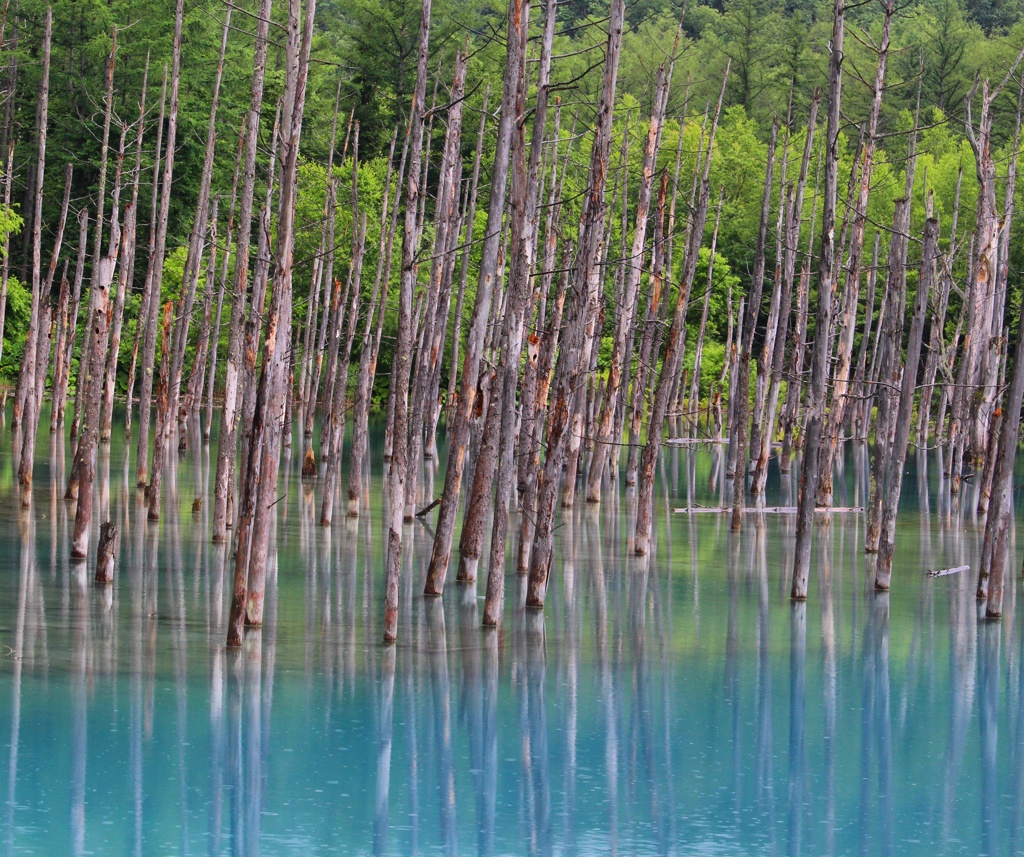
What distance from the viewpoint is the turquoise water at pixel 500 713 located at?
865 centimetres

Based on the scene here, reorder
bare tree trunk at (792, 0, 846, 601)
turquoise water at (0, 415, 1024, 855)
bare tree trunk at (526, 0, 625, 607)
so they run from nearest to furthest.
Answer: turquoise water at (0, 415, 1024, 855) < bare tree trunk at (526, 0, 625, 607) < bare tree trunk at (792, 0, 846, 601)

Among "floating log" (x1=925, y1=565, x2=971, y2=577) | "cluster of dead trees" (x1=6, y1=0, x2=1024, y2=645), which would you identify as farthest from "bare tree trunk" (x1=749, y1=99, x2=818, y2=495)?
"floating log" (x1=925, y1=565, x2=971, y2=577)

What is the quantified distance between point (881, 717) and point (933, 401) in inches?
1627

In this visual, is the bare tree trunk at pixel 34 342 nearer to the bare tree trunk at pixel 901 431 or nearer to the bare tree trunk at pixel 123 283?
the bare tree trunk at pixel 123 283

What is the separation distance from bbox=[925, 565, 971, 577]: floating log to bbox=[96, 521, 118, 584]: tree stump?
9440mm

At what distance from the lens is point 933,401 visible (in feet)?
168

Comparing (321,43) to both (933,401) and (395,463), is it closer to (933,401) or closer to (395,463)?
(933,401)

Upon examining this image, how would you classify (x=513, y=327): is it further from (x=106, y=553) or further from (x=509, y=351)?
(x=106, y=553)

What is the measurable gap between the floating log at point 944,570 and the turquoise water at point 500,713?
390 millimetres

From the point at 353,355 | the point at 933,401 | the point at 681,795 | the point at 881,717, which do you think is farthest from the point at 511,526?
the point at 933,401

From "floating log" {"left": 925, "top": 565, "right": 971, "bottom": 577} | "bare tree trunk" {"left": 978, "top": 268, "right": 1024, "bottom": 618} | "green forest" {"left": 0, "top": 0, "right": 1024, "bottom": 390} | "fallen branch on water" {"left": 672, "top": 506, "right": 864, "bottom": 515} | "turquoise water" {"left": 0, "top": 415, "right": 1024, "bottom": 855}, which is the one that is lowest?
"turquoise water" {"left": 0, "top": 415, "right": 1024, "bottom": 855}

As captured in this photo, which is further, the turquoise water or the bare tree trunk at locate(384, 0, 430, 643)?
the bare tree trunk at locate(384, 0, 430, 643)

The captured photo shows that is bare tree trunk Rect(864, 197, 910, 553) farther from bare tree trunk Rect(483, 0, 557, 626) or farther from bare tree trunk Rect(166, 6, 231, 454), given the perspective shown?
bare tree trunk Rect(166, 6, 231, 454)

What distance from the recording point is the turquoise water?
28.4ft
